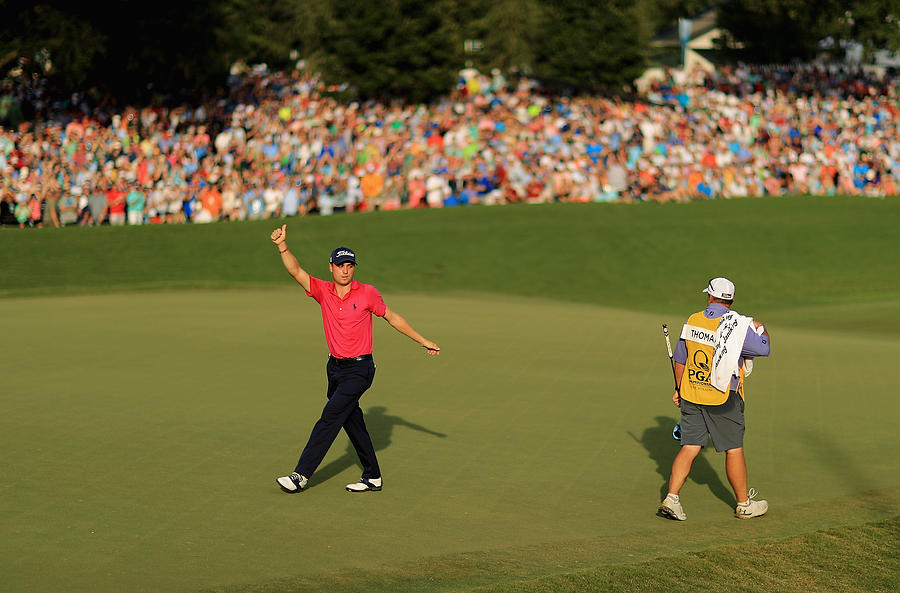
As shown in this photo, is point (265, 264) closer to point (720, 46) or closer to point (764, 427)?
point (764, 427)

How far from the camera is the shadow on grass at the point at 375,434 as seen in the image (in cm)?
969

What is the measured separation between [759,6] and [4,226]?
3950cm

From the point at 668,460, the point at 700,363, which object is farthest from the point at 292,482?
the point at 668,460

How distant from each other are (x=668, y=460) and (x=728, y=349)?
7.94 feet

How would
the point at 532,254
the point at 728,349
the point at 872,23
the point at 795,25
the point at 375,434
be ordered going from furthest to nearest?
the point at 795,25 < the point at 872,23 < the point at 532,254 < the point at 375,434 < the point at 728,349

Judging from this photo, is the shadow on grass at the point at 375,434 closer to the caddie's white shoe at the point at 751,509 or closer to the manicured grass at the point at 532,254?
the caddie's white shoe at the point at 751,509

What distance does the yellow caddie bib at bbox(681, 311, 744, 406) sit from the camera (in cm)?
813

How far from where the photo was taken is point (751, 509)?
8336 millimetres

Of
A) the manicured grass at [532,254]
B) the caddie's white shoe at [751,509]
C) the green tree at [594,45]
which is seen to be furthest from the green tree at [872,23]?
the caddie's white shoe at [751,509]

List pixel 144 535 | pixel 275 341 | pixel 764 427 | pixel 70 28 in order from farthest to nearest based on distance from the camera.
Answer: pixel 70 28 < pixel 275 341 < pixel 764 427 < pixel 144 535

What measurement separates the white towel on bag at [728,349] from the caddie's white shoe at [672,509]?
874mm

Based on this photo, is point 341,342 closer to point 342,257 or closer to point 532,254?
point 342,257

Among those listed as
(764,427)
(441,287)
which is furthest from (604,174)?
(764,427)

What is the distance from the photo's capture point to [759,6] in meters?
55.2
